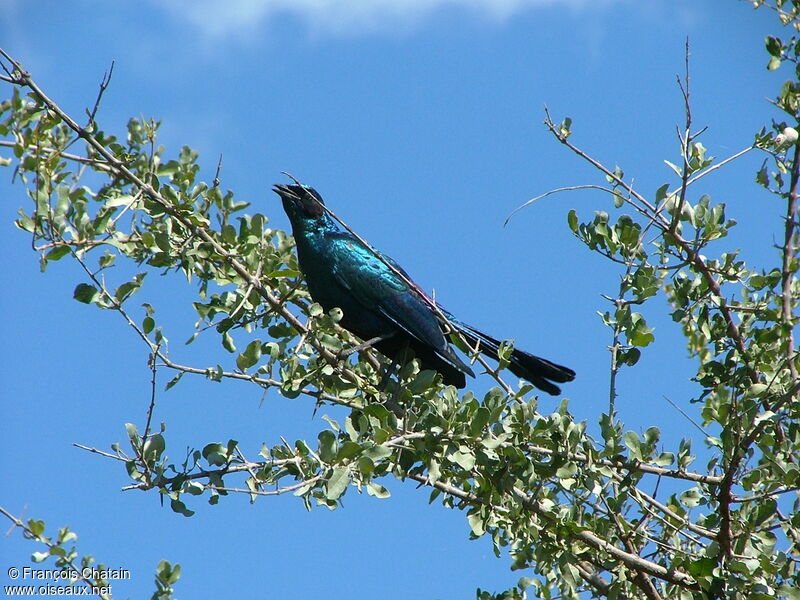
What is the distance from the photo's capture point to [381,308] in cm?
455

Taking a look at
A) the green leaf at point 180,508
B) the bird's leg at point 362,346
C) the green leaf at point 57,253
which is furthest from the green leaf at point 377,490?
the green leaf at point 57,253

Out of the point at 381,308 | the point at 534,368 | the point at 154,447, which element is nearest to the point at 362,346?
the point at 381,308

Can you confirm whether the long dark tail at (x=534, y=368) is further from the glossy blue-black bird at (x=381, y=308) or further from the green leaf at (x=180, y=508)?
the green leaf at (x=180, y=508)

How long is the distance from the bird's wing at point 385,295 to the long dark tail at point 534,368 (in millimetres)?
170

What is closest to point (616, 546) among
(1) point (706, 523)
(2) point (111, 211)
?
(1) point (706, 523)

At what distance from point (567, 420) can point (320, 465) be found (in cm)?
88

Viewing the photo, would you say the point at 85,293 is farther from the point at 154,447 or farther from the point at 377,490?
the point at 377,490

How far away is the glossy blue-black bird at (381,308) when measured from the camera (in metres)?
4.50

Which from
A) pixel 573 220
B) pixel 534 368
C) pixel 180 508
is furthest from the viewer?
pixel 534 368

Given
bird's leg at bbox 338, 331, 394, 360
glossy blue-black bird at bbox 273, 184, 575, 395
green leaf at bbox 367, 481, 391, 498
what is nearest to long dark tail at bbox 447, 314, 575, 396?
glossy blue-black bird at bbox 273, 184, 575, 395

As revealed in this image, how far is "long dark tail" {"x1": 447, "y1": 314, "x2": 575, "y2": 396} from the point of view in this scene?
4.46m

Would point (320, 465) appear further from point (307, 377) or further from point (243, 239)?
point (243, 239)

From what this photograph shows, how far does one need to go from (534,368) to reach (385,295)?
2.53 ft

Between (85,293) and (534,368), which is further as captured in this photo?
(534,368)
